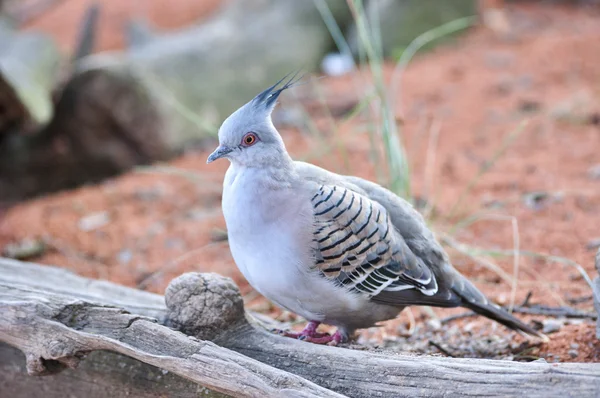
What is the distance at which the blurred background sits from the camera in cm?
396

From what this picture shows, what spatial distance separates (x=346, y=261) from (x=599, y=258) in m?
0.89

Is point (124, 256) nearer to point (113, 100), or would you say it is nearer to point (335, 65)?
point (113, 100)

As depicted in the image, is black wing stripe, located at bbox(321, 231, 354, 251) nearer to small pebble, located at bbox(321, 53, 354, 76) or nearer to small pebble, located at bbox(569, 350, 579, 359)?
small pebble, located at bbox(569, 350, 579, 359)

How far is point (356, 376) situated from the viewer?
8.18 ft

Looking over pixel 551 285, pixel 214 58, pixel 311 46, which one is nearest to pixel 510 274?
pixel 551 285

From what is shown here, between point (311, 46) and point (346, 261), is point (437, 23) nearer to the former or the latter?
point (311, 46)

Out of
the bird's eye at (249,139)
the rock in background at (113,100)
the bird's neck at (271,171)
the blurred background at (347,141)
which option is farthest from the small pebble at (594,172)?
the bird's eye at (249,139)

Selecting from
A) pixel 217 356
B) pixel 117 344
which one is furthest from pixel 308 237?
pixel 117 344

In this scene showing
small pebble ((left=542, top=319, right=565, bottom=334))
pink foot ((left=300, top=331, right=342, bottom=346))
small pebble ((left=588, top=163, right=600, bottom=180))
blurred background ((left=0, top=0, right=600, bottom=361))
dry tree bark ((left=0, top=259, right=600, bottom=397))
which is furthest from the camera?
small pebble ((left=588, top=163, right=600, bottom=180))

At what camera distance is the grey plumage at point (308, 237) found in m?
2.67

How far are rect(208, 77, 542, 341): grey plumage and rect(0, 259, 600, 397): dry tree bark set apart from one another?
199mm

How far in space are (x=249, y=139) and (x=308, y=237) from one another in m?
0.42

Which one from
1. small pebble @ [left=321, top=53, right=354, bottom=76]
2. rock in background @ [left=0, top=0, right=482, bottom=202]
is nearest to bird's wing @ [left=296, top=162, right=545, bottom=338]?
rock in background @ [left=0, top=0, right=482, bottom=202]

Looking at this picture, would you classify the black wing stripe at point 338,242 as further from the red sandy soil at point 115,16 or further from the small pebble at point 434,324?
the red sandy soil at point 115,16
